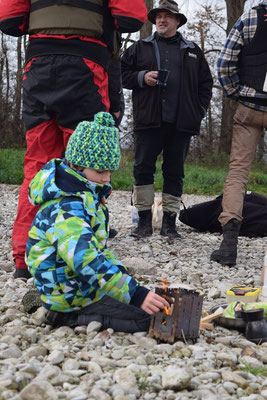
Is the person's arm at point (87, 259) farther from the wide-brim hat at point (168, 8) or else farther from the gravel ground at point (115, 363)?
the wide-brim hat at point (168, 8)

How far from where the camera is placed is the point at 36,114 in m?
3.75

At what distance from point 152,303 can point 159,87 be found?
3316 mm

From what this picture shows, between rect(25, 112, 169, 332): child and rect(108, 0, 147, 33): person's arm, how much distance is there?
1.09 m

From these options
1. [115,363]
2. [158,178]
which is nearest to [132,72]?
[115,363]

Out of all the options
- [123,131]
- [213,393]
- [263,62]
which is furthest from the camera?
[123,131]

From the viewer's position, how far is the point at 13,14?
3.75 metres

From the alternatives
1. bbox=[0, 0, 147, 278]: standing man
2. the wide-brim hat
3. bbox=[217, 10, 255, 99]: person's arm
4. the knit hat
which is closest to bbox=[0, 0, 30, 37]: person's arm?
bbox=[0, 0, 147, 278]: standing man

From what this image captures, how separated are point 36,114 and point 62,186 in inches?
45.9

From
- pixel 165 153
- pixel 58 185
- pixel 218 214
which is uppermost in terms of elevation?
pixel 165 153

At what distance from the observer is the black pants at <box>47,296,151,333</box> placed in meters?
2.79

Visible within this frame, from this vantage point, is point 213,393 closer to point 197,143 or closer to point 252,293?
point 252,293

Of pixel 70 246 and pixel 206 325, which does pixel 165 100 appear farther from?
pixel 70 246

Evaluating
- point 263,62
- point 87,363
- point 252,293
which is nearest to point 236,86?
point 263,62

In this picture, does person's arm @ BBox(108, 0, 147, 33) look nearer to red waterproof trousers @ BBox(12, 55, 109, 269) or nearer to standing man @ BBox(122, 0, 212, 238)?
red waterproof trousers @ BBox(12, 55, 109, 269)
